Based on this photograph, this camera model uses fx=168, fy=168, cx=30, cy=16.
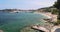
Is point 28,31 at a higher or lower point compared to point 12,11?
higher

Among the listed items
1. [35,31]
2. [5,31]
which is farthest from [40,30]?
[5,31]

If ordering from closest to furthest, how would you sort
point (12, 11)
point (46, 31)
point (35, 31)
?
point (46, 31)
point (35, 31)
point (12, 11)

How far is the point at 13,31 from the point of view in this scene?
30547 millimetres

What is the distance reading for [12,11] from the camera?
497 feet

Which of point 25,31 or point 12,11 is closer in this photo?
point 25,31

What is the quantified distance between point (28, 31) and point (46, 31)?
3795mm

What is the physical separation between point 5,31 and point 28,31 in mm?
4394

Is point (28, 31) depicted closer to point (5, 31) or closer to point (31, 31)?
point (31, 31)

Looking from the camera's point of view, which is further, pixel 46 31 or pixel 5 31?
pixel 5 31

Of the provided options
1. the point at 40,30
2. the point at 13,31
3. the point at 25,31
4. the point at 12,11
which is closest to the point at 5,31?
the point at 13,31

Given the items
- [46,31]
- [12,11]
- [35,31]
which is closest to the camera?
[46,31]

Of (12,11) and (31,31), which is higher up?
(31,31)

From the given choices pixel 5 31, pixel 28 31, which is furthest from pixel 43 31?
pixel 5 31

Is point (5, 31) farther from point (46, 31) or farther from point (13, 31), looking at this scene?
point (46, 31)
